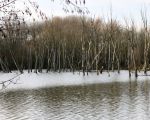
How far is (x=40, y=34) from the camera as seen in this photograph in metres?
43.5

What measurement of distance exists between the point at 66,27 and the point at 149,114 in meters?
35.4

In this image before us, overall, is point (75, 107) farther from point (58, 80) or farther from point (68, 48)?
point (68, 48)

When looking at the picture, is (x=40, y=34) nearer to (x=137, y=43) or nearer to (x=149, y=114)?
(x=137, y=43)

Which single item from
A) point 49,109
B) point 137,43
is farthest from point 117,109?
point 137,43

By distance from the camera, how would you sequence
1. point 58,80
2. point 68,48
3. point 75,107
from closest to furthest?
point 75,107 → point 58,80 → point 68,48

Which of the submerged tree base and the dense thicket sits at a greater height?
the dense thicket

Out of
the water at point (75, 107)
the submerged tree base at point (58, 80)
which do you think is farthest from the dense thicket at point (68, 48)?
the water at point (75, 107)

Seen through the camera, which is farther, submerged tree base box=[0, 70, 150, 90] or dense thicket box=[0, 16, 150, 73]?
dense thicket box=[0, 16, 150, 73]

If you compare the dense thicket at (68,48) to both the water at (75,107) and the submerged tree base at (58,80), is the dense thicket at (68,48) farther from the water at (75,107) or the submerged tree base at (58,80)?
the water at (75,107)

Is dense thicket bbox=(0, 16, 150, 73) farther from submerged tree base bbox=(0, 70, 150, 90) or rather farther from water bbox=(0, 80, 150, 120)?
water bbox=(0, 80, 150, 120)

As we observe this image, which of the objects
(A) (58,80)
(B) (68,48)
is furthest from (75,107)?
(B) (68,48)

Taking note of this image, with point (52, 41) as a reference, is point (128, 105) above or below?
below

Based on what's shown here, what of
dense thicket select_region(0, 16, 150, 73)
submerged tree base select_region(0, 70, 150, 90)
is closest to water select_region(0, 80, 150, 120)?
submerged tree base select_region(0, 70, 150, 90)

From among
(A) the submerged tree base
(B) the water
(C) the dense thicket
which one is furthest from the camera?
(C) the dense thicket
